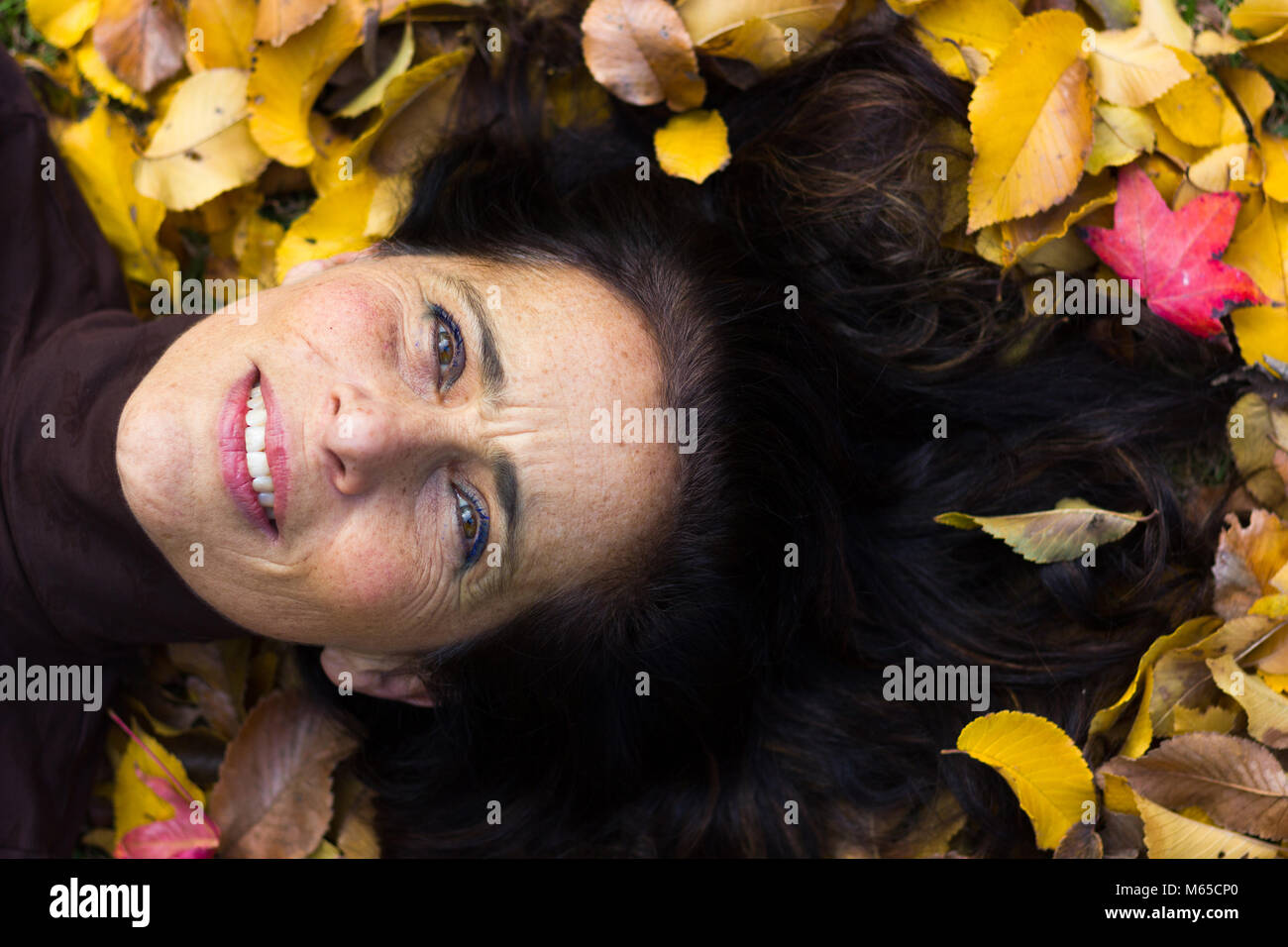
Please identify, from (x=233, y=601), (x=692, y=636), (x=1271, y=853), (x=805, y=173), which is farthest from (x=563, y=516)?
(x=1271, y=853)

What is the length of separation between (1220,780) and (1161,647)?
0.91 ft

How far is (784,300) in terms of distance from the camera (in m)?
2.20

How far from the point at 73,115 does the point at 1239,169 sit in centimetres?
264

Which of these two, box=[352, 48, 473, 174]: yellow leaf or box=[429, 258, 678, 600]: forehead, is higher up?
box=[352, 48, 473, 174]: yellow leaf

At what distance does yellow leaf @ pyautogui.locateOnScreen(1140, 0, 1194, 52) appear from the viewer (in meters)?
2.22

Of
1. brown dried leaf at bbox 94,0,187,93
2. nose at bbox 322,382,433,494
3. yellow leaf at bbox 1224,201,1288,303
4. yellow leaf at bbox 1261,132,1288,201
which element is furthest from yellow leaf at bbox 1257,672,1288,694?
brown dried leaf at bbox 94,0,187,93

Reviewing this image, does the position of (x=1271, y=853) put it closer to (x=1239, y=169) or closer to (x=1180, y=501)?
(x=1180, y=501)

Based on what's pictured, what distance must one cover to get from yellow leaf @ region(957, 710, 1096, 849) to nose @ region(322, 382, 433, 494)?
1.27 metres

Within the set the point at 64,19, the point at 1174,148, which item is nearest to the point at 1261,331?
the point at 1174,148

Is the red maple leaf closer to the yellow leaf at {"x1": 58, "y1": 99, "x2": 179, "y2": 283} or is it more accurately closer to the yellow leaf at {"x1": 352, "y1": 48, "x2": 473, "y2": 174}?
the yellow leaf at {"x1": 352, "y1": 48, "x2": 473, "y2": 174}

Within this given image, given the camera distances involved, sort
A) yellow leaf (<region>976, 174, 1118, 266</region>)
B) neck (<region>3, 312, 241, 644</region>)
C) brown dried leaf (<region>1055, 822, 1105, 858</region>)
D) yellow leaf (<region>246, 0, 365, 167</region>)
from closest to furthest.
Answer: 1. neck (<region>3, 312, 241, 644</region>)
2. brown dried leaf (<region>1055, 822, 1105, 858</region>)
3. yellow leaf (<region>976, 174, 1118, 266</region>)
4. yellow leaf (<region>246, 0, 365, 167</region>)

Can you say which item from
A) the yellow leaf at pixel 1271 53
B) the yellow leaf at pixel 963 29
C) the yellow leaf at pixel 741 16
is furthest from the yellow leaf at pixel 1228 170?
the yellow leaf at pixel 741 16

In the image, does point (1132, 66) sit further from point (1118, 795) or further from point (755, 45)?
point (1118, 795)

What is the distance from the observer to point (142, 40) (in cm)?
237
